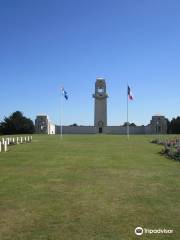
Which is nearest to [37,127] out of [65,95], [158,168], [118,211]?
[65,95]

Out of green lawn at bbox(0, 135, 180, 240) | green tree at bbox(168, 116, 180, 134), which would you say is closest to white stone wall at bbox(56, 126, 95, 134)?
green tree at bbox(168, 116, 180, 134)

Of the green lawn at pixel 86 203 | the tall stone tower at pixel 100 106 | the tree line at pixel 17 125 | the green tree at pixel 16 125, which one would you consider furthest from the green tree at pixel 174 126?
the green lawn at pixel 86 203

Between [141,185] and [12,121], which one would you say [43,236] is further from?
[12,121]

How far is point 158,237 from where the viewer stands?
6.75 meters

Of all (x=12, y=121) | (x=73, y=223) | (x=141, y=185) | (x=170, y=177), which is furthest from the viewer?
(x=12, y=121)

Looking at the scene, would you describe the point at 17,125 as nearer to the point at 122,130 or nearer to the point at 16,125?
the point at 16,125

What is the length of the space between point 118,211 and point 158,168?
8126 millimetres

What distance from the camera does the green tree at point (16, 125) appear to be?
90.2 metres

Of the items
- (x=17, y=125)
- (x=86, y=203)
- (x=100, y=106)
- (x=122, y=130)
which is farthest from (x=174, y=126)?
(x=86, y=203)

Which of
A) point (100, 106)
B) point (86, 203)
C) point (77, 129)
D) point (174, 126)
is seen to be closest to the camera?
point (86, 203)

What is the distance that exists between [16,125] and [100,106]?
18619mm

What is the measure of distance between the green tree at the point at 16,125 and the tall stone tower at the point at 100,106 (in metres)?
14.8

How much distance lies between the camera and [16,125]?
297 ft

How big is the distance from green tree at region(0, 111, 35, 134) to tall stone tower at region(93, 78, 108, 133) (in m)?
14.8
